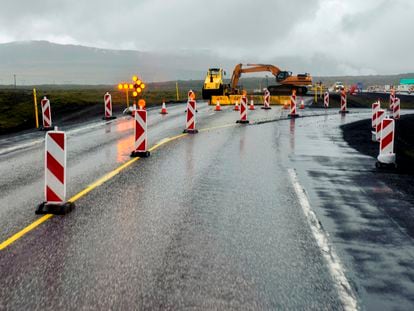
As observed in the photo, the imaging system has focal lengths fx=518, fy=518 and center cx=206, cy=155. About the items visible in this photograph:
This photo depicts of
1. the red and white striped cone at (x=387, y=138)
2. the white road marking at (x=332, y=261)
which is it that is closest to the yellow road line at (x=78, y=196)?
the white road marking at (x=332, y=261)

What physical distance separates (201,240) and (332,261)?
5.02 ft

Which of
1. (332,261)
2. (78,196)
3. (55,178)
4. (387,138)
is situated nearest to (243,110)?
(387,138)

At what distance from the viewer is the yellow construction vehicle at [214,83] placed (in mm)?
42031

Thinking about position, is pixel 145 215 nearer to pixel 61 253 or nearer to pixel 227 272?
pixel 61 253

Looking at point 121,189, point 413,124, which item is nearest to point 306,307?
point 121,189

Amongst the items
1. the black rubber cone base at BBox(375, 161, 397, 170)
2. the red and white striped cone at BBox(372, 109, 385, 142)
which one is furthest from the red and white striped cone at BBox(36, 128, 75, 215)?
the red and white striped cone at BBox(372, 109, 385, 142)

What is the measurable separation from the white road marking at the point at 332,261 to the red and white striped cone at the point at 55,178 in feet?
11.3

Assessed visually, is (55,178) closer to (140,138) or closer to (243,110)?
(140,138)

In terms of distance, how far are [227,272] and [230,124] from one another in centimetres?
1779

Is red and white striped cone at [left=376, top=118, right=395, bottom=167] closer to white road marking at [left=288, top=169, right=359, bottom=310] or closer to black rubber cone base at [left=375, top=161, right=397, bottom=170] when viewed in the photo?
black rubber cone base at [left=375, top=161, right=397, bottom=170]

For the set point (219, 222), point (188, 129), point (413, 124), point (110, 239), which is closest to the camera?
point (110, 239)

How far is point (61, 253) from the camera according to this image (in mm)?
5582

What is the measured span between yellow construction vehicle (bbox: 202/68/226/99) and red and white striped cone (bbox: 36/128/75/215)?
114 feet

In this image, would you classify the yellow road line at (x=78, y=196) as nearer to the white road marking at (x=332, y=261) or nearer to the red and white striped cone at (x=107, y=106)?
the white road marking at (x=332, y=261)
